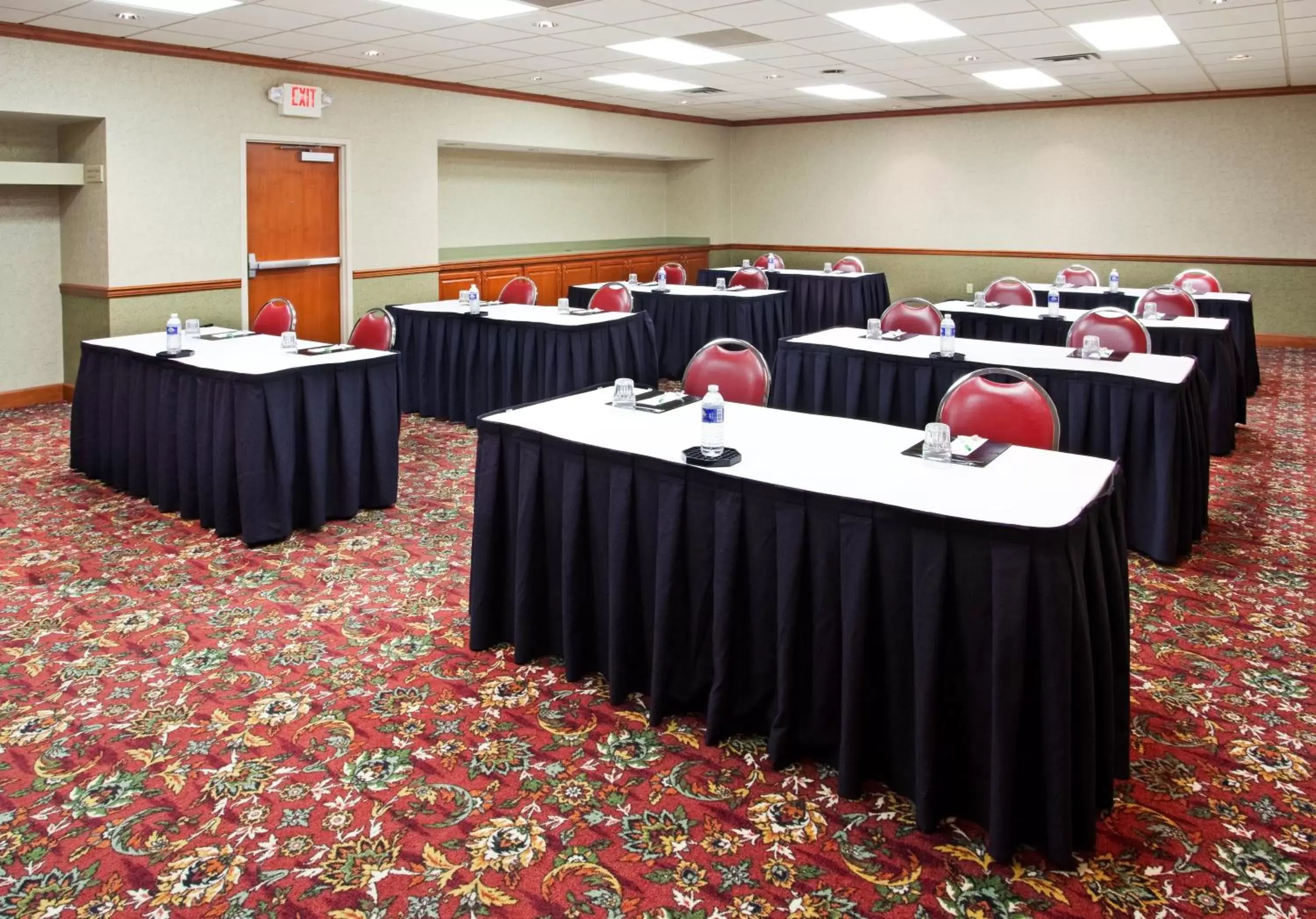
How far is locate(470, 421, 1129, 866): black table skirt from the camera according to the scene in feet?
8.30

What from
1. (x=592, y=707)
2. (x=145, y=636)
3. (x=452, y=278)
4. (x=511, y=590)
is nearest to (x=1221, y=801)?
(x=592, y=707)

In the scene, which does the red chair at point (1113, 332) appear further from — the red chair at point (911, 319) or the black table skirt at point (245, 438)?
the black table skirt at point (245, 438)

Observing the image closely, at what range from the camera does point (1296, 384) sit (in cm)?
971

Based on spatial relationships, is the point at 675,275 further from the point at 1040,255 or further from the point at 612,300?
the point at 1040,255

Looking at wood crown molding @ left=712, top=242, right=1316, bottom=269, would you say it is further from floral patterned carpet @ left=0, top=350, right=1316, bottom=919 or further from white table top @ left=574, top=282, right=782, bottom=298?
floral patterned carpet @ left=0, top=350, right=1316, bottom=919

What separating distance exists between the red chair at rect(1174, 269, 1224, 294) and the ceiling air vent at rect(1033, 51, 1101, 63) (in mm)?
2226

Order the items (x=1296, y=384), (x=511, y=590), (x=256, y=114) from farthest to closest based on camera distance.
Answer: (x=1296, y=384)
(x=256, y=114)
(x=511, y=590)

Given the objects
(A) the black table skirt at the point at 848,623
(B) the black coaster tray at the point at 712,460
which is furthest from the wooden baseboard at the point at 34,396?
(B) the black coaster tray at the point at 712,460

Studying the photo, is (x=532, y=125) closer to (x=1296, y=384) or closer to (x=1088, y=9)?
(x=1088, y=9)

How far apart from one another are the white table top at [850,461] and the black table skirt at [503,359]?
3.38 metres

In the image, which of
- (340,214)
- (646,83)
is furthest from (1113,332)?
(340,214)

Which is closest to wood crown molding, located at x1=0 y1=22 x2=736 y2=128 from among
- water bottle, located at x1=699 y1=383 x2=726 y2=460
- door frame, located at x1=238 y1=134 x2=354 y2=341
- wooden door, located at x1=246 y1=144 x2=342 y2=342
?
door frame, located at x1=238 y1=134 x2=354 y2=341

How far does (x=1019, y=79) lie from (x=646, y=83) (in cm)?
405

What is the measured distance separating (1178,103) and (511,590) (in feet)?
39.2
